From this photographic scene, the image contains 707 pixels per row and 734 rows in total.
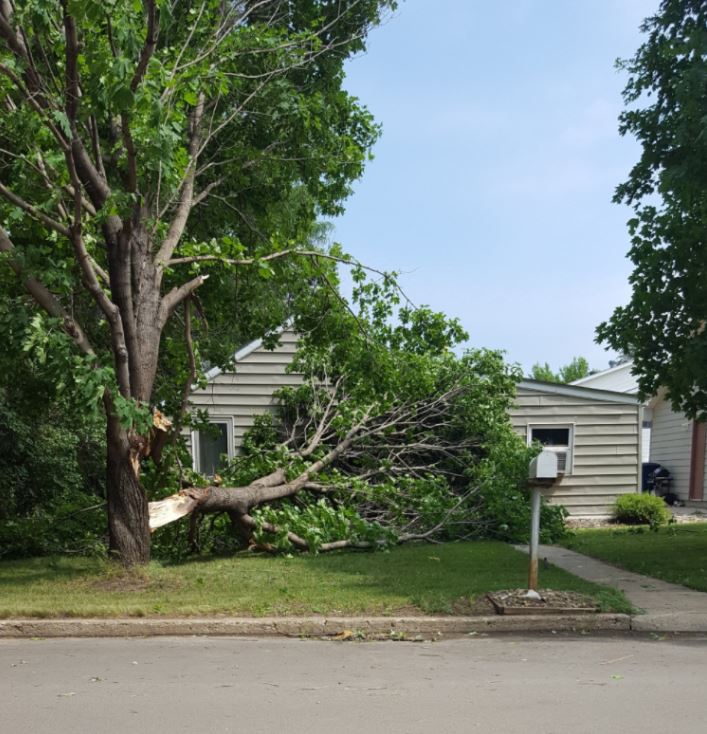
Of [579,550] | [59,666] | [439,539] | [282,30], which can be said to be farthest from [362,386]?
[59,666]

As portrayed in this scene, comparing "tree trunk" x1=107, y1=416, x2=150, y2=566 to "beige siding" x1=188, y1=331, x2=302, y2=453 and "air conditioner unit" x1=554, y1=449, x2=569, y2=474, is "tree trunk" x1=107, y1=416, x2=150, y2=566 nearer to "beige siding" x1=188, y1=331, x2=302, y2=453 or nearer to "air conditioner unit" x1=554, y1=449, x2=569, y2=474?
"beige siding" x1=188, y1=331, x2=302, y2=453

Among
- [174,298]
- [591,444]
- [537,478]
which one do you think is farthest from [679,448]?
[537,478]

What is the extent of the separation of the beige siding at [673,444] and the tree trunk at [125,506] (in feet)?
56.1

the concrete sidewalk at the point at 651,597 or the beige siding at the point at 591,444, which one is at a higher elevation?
the beige siding at the point at 591,444

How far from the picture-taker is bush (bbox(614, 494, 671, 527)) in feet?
58.0

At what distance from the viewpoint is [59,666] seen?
250 inches

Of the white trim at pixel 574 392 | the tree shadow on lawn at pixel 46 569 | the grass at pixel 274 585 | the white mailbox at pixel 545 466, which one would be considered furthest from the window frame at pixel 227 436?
the white mailbox at pixel 545 466

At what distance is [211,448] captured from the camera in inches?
706

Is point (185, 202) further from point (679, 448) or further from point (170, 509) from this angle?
point (679, 448)

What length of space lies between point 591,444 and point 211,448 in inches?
318

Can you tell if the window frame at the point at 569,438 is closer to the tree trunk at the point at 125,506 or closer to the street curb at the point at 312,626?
the tree trunk at the point at 125,506

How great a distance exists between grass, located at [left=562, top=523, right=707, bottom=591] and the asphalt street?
317 cm

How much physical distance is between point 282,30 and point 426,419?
23.9 feet

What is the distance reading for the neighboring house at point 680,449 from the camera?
23.2m
